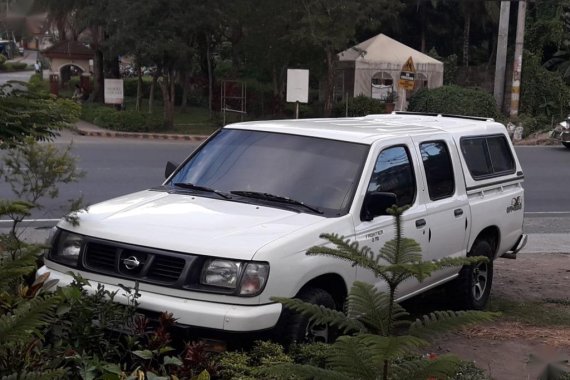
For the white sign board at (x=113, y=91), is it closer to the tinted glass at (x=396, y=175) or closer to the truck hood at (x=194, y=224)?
the tinted glass at (x=396, y=175)

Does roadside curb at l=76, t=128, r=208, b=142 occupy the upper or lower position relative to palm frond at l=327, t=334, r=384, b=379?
lower

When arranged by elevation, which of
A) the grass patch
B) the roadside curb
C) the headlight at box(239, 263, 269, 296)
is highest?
the headlight at box(239, 263, 269, 296)

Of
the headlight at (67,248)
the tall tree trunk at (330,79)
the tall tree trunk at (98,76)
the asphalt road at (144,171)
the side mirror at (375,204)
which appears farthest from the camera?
the tall tree trunk at (98,76)

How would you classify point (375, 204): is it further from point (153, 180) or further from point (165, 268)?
point (153, 180)

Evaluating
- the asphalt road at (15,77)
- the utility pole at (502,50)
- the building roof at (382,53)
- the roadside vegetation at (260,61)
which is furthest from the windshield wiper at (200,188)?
the building roof at (382,53)

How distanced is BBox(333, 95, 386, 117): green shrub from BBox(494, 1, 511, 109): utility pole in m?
4.64

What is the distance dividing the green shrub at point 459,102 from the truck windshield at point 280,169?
2451 cm

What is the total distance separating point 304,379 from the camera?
2.86 m

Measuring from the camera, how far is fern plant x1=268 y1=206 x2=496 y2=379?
8.85 feet

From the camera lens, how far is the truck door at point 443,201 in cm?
672

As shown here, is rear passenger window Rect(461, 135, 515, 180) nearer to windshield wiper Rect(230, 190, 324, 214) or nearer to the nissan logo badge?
windshield wiper Rect(230, 190, 324, 214)

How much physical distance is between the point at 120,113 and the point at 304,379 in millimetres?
25958

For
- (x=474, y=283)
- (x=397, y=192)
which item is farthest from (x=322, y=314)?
(x=474, y=283)

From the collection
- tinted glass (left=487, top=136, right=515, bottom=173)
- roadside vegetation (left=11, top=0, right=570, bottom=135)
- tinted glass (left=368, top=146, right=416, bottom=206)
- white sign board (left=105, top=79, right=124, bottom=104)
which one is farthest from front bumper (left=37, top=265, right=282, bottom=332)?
white sign board (left=105, top=79, right=124, bottom=104)
